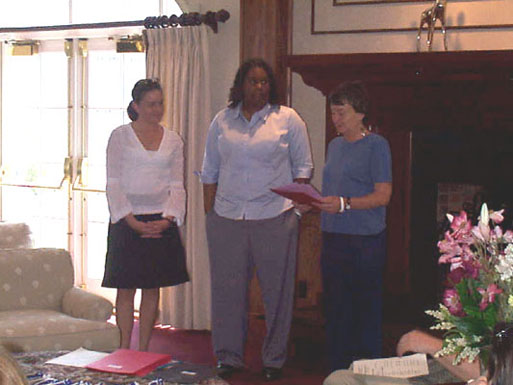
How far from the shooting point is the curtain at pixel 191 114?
5387mm

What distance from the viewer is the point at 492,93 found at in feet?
14.7

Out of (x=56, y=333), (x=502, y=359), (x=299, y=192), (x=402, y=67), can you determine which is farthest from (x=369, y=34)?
(x=502, y=359)

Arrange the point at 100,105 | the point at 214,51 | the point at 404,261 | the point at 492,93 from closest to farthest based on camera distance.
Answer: the point at 492,93
the point at 404,261
the point at 214,51
the point at 100,105

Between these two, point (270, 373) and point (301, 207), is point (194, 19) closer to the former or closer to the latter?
point (301, 207)

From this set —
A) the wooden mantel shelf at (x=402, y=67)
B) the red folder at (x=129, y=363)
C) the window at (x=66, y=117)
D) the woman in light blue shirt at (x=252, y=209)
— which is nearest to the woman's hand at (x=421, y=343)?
the red folder at (x=129, y=363)

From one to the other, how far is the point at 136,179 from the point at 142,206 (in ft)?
0.44

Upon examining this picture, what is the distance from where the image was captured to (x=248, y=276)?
4.27 metres

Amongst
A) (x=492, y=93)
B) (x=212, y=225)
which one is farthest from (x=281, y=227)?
(x=492, y=93)

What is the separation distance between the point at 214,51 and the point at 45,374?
3123 mm

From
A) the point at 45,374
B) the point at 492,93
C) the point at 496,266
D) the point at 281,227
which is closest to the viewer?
the point at 496,266

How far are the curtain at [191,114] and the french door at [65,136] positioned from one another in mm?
540

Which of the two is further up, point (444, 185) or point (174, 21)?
point (174, 21)

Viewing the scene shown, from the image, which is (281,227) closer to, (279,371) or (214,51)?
(279,371)

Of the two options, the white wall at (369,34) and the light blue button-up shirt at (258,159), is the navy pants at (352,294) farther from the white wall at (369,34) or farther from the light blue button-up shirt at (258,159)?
the white wall at (369,34)
